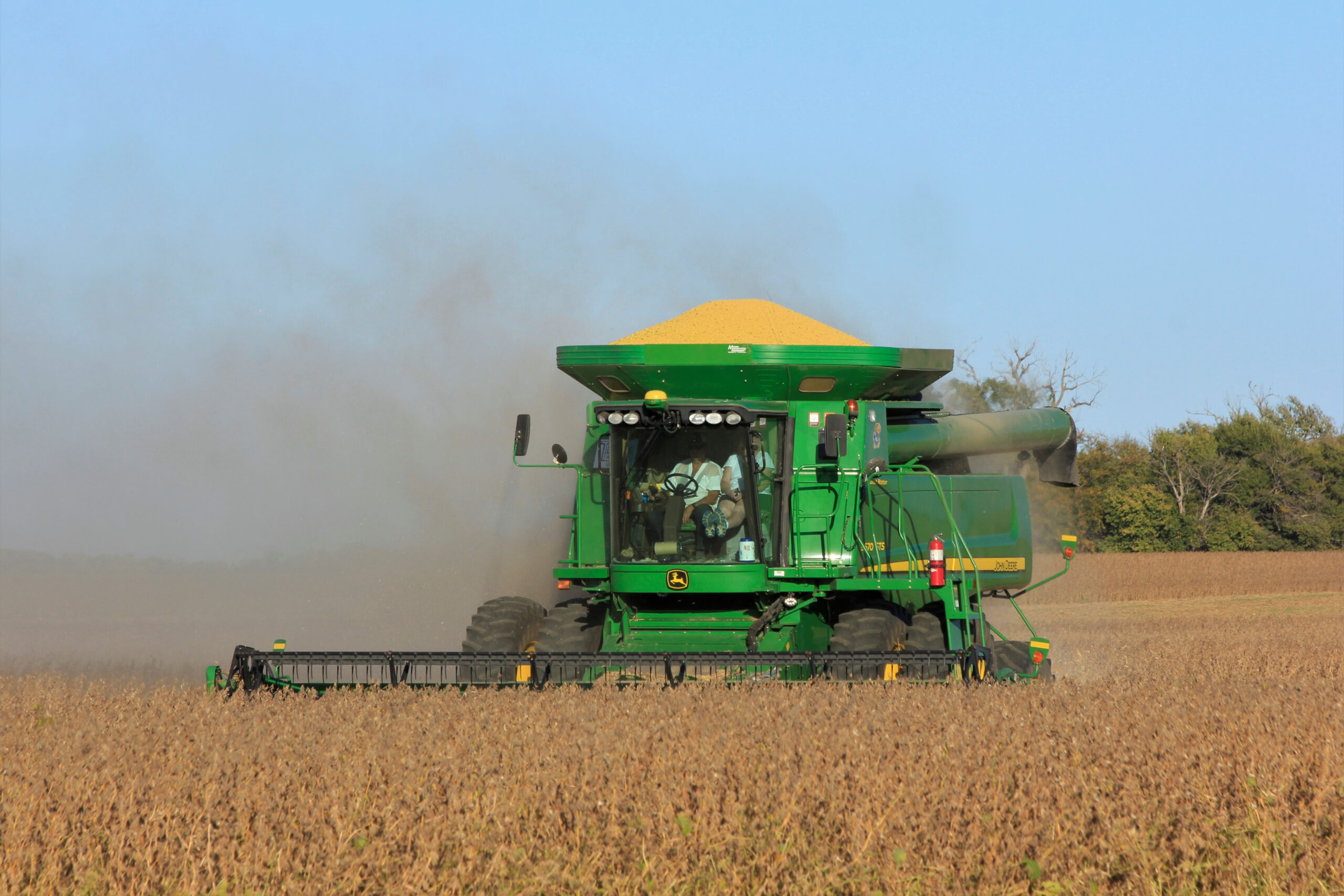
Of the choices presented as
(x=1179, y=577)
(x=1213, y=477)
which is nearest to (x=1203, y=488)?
(x=1213, y=477)

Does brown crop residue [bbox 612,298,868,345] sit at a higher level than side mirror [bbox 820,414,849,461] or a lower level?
higher

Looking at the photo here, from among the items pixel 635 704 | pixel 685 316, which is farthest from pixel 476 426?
pixel 635 704

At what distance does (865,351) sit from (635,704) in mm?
3463

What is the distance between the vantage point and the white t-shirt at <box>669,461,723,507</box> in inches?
299

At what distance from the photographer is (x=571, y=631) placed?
784 cm

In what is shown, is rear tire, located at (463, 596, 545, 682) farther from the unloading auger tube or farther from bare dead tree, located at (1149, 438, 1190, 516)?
bare dead tree, located at (1149, 438, 1190, 516)

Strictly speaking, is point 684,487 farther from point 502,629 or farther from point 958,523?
point 958,523

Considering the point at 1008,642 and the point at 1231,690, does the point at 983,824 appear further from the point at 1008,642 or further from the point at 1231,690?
the point at 1008,642

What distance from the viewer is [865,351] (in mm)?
7887

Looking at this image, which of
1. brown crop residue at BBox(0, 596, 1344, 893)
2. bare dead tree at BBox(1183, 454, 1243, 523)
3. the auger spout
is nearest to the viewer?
brown crop residue at BBox(0, 596, 1344, 893)

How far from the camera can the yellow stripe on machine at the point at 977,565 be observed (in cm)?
795

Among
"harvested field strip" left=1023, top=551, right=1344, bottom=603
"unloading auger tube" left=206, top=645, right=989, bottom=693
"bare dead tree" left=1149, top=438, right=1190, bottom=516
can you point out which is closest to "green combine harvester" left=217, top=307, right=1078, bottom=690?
"unloading auger tube" left=206, top=645, right=989, bottom=693

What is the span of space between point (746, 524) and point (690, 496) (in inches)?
15.2

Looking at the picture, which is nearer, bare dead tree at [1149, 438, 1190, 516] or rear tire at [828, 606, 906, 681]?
rear tire at [828, 606, 906, 681]
